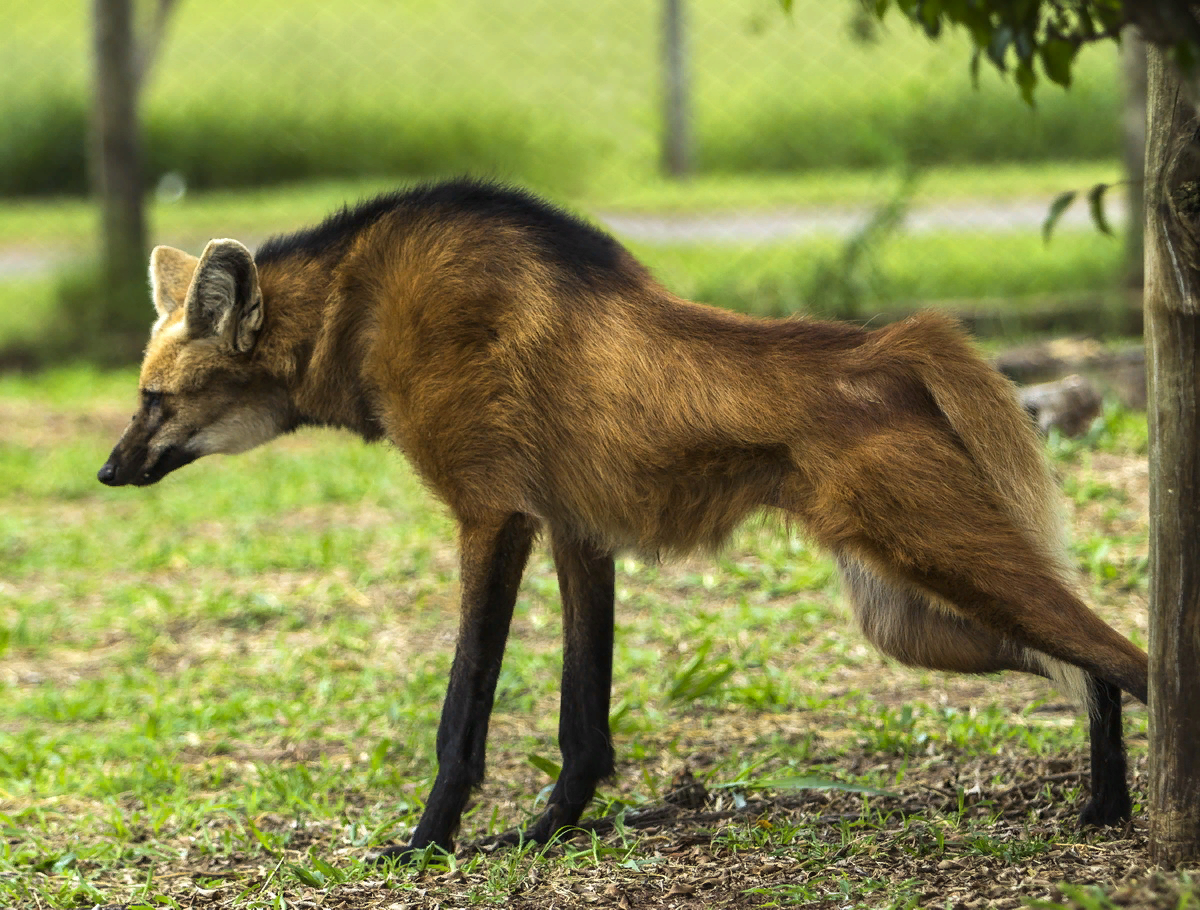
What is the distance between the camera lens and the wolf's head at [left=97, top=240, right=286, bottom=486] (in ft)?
10.8

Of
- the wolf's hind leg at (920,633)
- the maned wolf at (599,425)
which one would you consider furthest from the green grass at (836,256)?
the wolf's hind leg at (920,633)

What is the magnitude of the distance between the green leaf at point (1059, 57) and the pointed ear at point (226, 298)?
6.50 feet

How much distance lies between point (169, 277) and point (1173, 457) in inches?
108

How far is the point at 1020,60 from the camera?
2059 millimetres

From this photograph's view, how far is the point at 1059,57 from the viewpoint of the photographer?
207cm

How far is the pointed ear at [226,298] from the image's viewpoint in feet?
10.5

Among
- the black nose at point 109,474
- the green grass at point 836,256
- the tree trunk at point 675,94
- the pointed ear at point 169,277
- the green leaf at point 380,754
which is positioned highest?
the tree trunk at point 675,94

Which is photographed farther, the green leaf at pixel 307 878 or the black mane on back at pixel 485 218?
the black mane on back at pixel 485 218

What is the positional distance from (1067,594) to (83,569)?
173 inches

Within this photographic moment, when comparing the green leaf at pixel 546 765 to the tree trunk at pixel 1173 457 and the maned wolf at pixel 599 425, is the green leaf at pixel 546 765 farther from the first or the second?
the tree trunk at pixel 1173 457

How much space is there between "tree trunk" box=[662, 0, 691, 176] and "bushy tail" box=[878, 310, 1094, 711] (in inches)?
256

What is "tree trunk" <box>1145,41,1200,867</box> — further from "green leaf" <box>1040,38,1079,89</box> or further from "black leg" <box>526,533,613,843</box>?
"black leg" <box>526,533,613,843</box>

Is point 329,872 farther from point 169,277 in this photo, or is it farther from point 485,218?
point 169,277

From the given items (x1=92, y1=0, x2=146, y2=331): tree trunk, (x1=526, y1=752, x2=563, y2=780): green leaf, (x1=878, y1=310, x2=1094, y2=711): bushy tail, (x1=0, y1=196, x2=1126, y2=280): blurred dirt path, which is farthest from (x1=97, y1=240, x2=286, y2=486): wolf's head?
(x1=0, y1=196, x2=1126, y2=280): blurred dirt path
